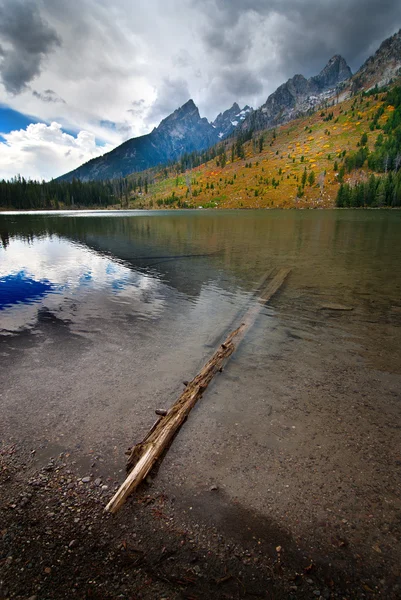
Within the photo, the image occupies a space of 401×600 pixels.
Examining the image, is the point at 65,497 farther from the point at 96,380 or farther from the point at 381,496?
the point at 381,496

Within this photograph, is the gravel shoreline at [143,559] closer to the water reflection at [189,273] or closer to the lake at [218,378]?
the lake at [218,378]

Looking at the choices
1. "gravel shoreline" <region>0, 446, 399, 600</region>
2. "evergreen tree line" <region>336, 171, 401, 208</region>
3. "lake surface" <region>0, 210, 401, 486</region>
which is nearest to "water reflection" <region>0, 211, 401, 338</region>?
"lake surface" <region>0, 210, 401, 486</region>

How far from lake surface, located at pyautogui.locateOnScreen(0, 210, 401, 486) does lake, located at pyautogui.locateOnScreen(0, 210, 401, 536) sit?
2.3 inches

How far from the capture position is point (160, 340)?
12.6 m

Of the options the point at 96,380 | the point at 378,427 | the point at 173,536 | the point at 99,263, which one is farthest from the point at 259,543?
the point at 99,263

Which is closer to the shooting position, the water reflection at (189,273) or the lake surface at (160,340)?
the lake surface at (160,340)

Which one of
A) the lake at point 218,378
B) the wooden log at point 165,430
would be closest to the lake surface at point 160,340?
the lake at point 218,378

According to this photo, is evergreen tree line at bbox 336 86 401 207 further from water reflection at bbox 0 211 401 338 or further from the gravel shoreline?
the gravel shoreline

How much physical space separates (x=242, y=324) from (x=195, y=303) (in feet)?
14.9

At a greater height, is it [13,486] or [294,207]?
[294,207]

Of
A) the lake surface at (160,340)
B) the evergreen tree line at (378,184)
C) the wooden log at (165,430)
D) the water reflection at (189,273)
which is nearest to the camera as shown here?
the wooden log at (165,430)

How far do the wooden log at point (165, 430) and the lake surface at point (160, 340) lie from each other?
1.16 ft

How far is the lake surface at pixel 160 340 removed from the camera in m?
7.54

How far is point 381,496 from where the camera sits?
5.43m
